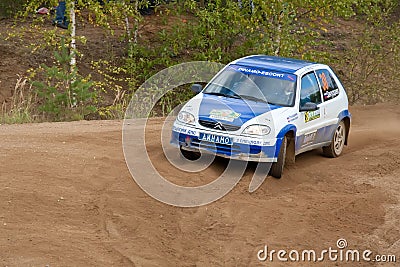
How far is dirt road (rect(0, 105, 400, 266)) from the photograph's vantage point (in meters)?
7.11

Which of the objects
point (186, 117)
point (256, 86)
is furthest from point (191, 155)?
point (256, 86)

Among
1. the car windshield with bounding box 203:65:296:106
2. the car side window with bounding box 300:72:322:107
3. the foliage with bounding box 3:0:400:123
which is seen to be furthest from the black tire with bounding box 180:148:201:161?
the foliage with bounding box 3:0:400:123

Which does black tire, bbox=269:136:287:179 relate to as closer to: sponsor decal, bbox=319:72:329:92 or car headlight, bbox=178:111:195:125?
car headlight, bbox=178:111:195:125

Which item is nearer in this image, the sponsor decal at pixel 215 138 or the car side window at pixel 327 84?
the sponsor decal at pixel 215 138

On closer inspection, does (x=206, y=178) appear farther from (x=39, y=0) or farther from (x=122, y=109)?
(x=39, y=0)

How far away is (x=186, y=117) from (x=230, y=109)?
0.64 meters

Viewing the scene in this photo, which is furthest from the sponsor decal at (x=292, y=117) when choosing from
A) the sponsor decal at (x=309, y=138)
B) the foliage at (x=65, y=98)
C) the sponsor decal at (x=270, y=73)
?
the foliage at (x=65, y=98)

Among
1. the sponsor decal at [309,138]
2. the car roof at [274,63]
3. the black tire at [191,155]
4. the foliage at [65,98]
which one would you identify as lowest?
the foliage at [65,98]

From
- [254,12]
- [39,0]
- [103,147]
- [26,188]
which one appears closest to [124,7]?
[39,0]

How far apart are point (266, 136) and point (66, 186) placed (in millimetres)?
2871

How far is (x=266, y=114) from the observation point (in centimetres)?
1011

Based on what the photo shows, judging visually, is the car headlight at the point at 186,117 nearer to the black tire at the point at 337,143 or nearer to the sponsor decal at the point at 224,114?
the sponsor decal at the point at 224,114

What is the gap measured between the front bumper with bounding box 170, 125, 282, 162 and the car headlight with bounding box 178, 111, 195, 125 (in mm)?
158

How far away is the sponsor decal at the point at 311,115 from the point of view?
10.9 meters
